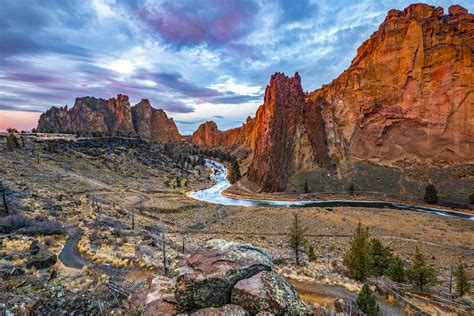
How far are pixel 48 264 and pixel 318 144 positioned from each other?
95002 millimetres

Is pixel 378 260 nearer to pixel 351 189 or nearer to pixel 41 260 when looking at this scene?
pixel 41 260

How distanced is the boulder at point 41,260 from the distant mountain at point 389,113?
247 feet

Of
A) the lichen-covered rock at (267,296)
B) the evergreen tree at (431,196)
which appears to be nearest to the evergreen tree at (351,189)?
the evergreen tree at (431,196)

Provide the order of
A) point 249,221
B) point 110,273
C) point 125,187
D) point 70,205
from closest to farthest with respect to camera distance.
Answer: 1. point 110,273
2. point 70,205
3. point 249,221
4. point 125,187

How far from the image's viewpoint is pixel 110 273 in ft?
52.8

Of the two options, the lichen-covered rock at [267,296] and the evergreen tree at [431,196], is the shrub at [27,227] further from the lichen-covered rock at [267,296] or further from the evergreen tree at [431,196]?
the evergreen tree at [431,196]

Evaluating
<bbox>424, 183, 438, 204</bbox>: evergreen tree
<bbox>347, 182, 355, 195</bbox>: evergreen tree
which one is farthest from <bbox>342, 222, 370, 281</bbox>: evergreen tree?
<bbox>424, 183, 438, 204</bbox>: evergreen tree

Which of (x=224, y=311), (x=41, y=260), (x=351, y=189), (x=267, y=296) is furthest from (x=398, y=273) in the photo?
(x=351, y=189)

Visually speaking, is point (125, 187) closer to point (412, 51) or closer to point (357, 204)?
point (357, 204)

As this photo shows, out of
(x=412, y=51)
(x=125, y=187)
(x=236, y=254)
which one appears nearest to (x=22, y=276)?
(x=236, y=254)

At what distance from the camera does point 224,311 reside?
5715mm

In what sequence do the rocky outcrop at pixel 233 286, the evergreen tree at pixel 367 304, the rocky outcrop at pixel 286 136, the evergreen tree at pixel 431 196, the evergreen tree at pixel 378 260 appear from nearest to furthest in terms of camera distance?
the rocky outcrop at pixel 233 286 < the evergreen tree at pixel 367 304 < the evergreen tree at pixel 378 260 < the evergreen tree at pixel 431 196 < the rocky outcrop at pixel 286 136

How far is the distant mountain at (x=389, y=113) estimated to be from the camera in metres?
90.6

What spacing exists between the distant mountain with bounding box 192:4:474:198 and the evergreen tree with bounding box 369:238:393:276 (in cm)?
6370
